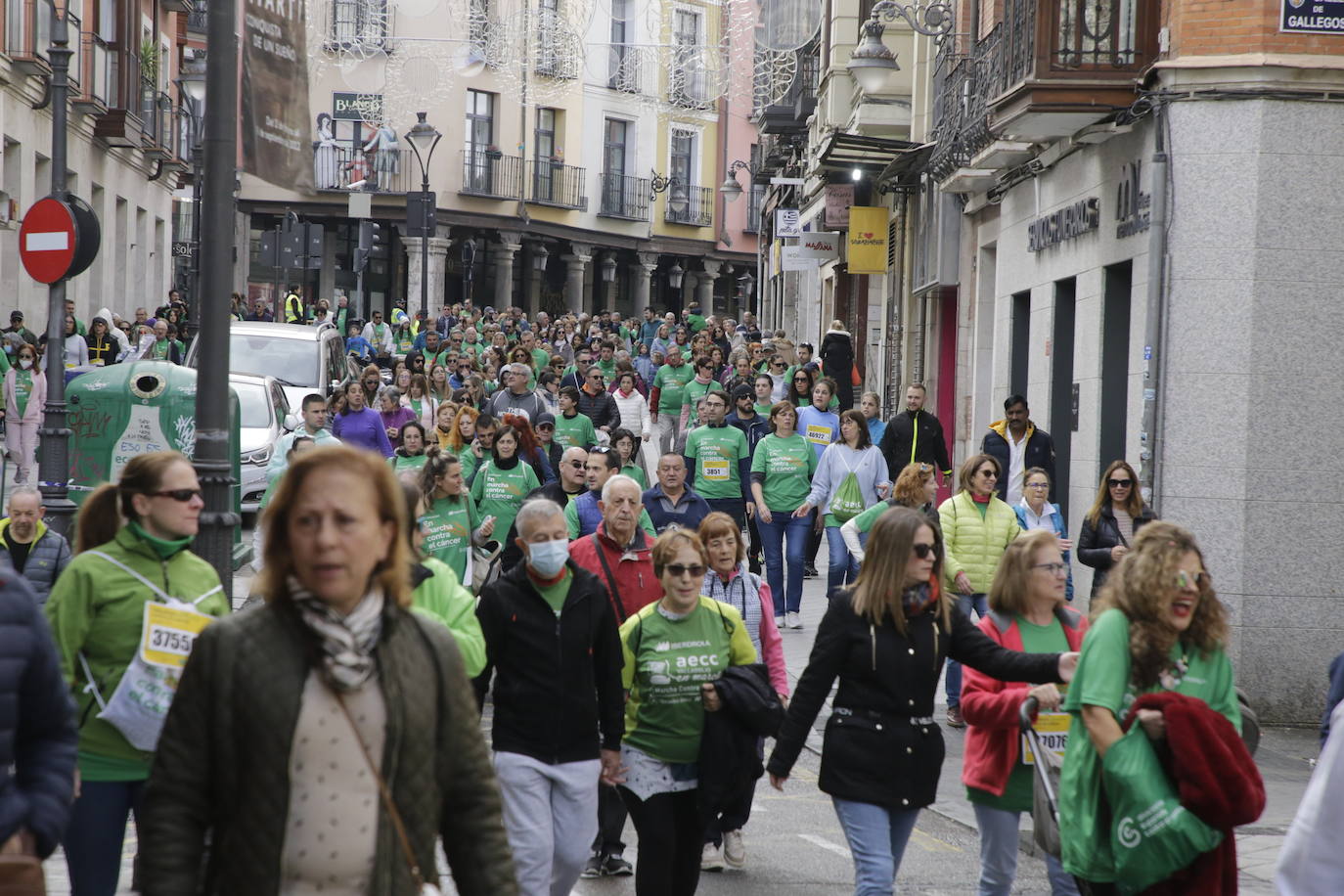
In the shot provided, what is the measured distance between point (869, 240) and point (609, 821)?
832 inches

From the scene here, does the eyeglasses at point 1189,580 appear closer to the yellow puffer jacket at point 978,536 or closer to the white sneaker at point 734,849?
the white sneaker at point 734,849

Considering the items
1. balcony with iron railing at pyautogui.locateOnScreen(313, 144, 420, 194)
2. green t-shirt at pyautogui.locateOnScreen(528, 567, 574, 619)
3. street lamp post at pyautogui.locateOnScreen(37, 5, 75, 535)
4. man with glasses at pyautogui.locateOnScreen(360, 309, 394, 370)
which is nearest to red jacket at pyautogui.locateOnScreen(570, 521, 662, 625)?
green t-shirt at pyautogui.locateOnScreen(528, 567, 574, 619)

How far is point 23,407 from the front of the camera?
21344mm

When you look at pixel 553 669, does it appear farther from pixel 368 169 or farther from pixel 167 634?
pixel 368 169

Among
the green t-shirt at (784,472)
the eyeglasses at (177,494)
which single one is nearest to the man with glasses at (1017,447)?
the green t-shirt at (784,472)

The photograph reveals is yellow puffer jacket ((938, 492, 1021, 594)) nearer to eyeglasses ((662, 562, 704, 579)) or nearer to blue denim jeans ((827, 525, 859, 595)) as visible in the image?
blue denim jeans ((827, 525, 859, 595))

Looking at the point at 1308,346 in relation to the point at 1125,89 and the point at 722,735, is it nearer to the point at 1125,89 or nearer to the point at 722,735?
the point at 1125,89

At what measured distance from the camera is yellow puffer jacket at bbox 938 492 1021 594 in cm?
1095

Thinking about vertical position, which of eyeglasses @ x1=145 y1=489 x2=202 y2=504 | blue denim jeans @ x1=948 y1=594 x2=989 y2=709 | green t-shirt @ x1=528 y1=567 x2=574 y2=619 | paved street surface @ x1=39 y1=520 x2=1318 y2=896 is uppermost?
eyeglasses @ x1=145 y1=489 x2=202 y2=504

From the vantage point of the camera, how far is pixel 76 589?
5.35 meters

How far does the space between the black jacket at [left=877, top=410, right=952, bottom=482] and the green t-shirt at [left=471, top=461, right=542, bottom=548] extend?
480cm

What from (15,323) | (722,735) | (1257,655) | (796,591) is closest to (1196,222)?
(1257,655)

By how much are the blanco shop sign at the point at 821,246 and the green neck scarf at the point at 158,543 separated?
28.3 m

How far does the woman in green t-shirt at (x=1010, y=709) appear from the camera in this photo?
241 inches
